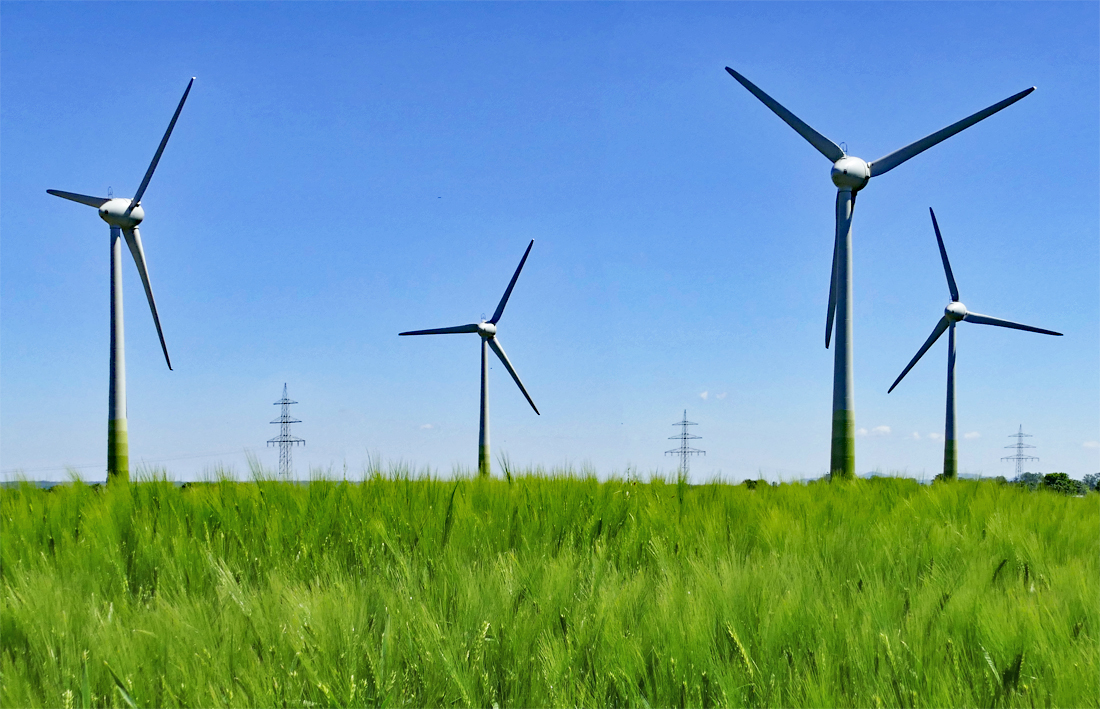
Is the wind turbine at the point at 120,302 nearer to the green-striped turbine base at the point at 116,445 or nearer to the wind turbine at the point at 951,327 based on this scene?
the green-striped turbine base at the point at 116,445

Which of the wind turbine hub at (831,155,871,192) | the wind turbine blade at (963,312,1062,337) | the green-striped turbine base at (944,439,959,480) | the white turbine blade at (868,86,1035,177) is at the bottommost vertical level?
the green-striped turbine base at (944,439,959,480)

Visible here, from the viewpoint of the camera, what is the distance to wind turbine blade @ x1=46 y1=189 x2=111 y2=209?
34.4 metres

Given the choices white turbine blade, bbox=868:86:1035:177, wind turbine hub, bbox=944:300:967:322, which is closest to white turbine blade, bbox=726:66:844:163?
white turbine blade, bbox=868:86:1035:177

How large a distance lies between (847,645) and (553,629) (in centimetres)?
117

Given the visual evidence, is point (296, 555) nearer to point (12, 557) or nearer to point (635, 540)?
point (12, 557)

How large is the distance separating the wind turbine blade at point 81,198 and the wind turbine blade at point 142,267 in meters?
1.91

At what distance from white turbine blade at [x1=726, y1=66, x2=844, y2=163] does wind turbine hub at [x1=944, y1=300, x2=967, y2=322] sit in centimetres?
1749

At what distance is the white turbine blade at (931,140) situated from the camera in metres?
22.8

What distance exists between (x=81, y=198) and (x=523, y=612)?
39.8 m

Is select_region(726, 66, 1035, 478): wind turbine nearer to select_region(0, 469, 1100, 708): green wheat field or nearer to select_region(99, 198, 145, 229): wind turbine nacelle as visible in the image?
select_region(0, 469, 1100, 708): green wheat field

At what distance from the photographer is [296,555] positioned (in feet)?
14.9

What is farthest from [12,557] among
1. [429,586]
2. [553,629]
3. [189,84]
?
[189,84]

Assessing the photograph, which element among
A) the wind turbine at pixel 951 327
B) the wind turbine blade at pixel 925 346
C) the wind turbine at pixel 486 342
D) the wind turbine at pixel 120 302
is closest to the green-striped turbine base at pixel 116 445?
the wind turbine at pixel 120 302

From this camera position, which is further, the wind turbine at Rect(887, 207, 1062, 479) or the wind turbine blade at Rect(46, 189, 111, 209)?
the wind turbine at Rect(887, 207, 1062, 479)
